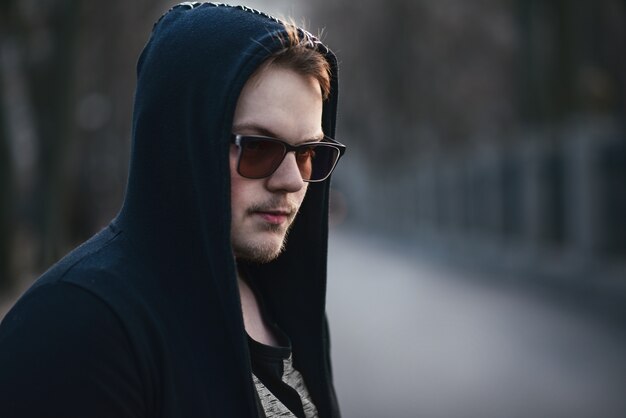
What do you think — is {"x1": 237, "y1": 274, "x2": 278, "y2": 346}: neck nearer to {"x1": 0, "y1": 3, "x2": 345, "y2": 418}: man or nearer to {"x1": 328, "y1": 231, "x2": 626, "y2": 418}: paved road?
{"x1": 0, "y1": 3, "x2": 345, "y2": 418}: man

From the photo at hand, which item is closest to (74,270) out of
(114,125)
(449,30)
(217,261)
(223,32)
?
(217,261)

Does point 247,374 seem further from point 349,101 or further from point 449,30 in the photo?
point 349,101

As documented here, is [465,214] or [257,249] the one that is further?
[465,214]

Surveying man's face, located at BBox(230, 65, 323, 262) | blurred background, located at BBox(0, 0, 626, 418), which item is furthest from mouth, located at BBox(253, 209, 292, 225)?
blurred background, located at BBox(0, 0, 626, 418)

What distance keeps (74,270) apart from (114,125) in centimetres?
2390

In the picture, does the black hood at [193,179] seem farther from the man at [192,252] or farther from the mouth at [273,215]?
the mouth at [273,215]

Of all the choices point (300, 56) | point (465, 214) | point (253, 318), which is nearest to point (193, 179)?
point (300, 56)

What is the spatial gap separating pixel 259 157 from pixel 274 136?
6cm

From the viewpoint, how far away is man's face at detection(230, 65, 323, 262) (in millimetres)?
1896

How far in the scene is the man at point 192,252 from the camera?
1543mm

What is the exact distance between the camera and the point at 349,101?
224 ft

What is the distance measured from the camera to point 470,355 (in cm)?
1034

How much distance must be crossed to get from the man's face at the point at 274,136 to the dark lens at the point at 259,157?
0.02 meters

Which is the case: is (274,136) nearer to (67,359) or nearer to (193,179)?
(193,179)
